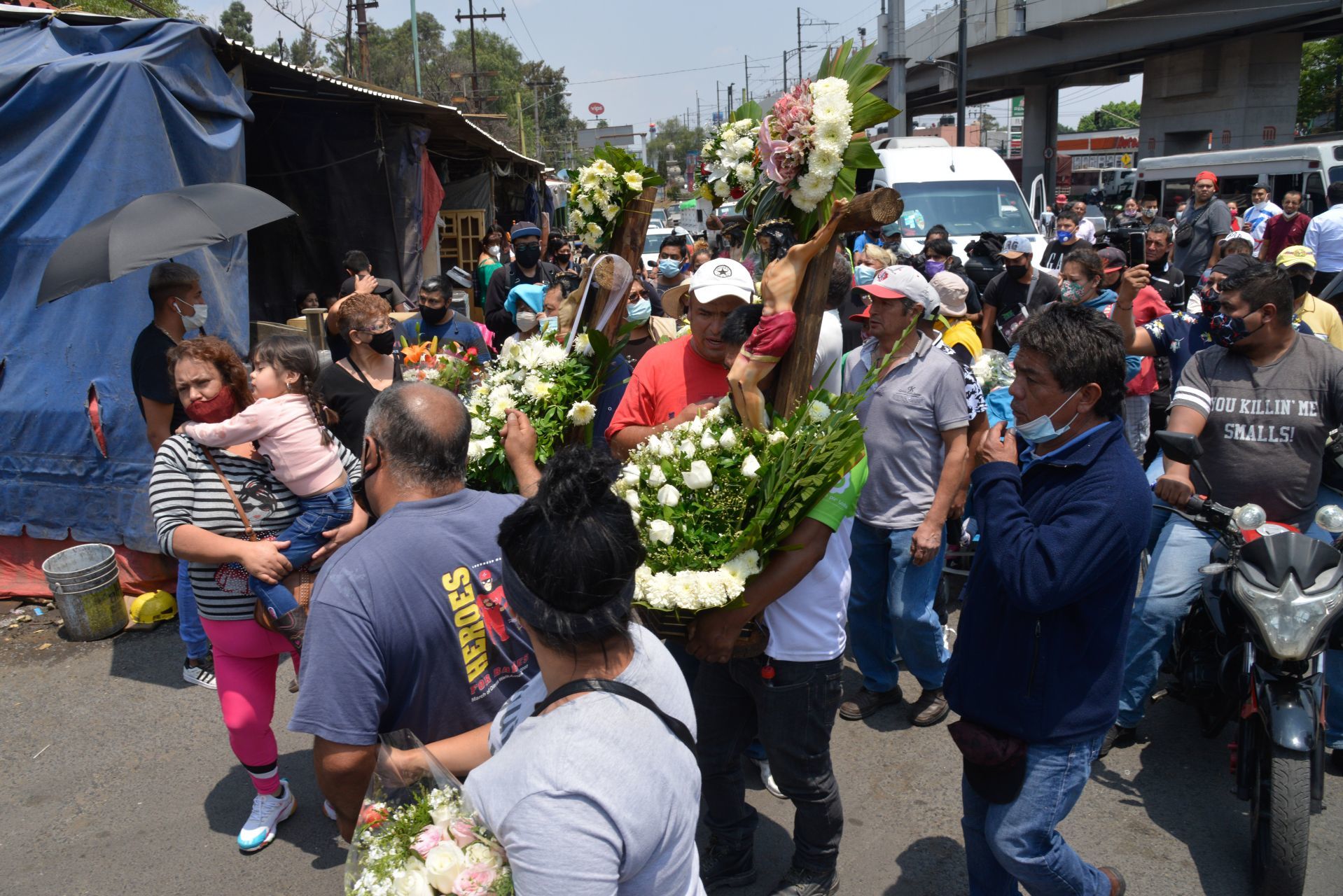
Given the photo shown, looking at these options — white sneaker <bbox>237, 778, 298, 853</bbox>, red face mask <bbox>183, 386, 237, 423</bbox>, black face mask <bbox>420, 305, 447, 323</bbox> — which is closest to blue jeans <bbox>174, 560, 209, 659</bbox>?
white sneaker <bbox>237, 778, 298, 853</bbox>

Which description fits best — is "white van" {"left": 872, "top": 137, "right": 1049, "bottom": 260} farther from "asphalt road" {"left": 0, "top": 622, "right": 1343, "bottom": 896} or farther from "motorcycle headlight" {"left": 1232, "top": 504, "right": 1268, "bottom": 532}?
"motorcycle headlight" {"left": 1232, "top": 504, "right": 1268, "bottom": 532}

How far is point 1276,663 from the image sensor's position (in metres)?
3.37

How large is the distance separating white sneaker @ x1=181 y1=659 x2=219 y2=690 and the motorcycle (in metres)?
4.88

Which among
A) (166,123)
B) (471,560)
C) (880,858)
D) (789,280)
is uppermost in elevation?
(166,123)

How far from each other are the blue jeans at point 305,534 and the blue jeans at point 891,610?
2.39m

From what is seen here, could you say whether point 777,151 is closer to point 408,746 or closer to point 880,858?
point 408,746

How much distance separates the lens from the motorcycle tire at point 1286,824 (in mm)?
3178

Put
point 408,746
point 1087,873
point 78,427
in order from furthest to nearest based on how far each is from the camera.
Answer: point 78,427 < point 1087,873 < point 408,746

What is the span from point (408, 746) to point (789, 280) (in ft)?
5.62

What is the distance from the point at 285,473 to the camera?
3.59 metres

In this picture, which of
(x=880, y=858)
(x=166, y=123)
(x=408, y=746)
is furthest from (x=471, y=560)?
(x=166, y=123)

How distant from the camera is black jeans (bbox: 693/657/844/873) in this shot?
3074mm

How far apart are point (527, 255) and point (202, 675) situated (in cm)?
498

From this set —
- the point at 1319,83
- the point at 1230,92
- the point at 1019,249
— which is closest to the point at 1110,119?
the point at 1319,83
